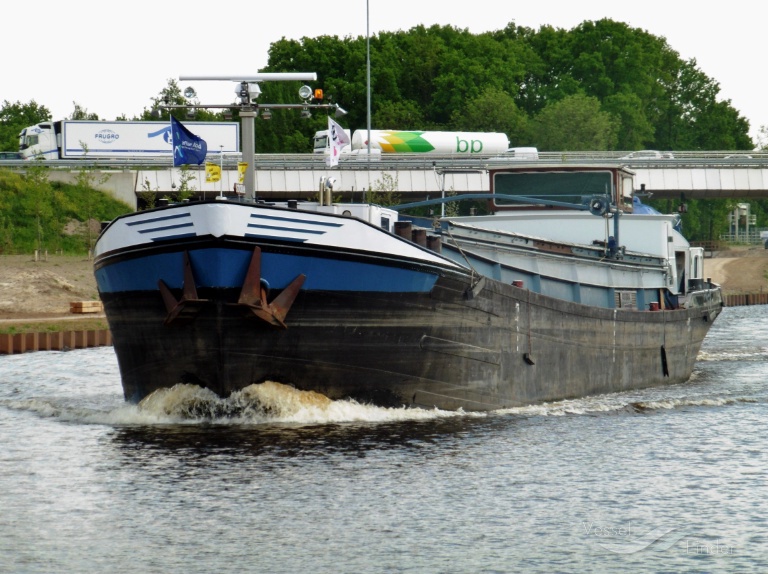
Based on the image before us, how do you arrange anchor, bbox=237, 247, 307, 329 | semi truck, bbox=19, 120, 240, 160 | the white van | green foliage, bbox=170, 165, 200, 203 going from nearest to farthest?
anchor, bbox=237, 247, 307, 329 < green foliage, bbox=170, 165, 200, 203 < semi truck, bbox=19, 120, 240, 160 < the white van

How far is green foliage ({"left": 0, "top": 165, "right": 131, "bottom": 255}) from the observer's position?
6750cm

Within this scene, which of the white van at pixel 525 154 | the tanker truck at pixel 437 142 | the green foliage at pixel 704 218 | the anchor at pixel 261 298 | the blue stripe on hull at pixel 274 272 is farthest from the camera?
the green foliage at pixel 704 218

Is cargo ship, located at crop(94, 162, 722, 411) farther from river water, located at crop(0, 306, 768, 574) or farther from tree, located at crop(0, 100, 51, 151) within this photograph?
tree, located at crop(0, 100, 51, 151)

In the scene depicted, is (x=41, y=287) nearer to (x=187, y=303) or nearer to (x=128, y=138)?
(x=128, y=138)

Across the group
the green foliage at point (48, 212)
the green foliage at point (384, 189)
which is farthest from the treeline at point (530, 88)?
the green foliage at point (48, 212)

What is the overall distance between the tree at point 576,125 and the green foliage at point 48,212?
135 ft

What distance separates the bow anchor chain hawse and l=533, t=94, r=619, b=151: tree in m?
85.0

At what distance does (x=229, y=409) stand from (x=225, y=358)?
0.95m

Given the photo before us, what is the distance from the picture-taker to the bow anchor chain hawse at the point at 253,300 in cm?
2019

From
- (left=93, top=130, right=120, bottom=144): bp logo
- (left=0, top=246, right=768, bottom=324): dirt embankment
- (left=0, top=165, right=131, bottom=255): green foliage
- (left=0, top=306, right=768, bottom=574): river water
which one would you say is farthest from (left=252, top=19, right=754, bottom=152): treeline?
(left=0, top=306, right=768, bottom=574): river water

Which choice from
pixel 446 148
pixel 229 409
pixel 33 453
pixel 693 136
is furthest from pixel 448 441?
pixel 693 136

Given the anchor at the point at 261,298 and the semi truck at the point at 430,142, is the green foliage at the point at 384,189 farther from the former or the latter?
the anchor at the point at 261,298

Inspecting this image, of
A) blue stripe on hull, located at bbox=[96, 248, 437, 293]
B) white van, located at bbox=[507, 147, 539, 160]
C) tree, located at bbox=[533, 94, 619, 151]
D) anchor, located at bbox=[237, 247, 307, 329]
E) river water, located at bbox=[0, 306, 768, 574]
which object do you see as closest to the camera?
river water, located at bbox=[0, 306, 768, 574]

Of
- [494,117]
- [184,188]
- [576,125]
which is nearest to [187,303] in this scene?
[184,188]
